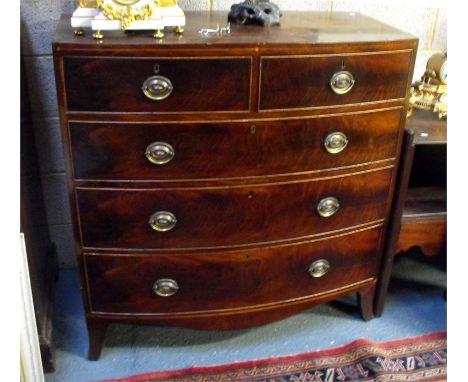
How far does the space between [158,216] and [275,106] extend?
0.38 meters

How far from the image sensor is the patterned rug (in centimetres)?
142

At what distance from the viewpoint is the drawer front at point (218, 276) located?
1.31 metres

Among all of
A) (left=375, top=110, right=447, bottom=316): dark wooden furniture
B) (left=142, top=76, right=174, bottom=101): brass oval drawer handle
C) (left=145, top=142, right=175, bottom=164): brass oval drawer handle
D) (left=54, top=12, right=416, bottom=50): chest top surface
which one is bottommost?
(left=375, top=110, right=447, bottom=316): dark wooden furniture

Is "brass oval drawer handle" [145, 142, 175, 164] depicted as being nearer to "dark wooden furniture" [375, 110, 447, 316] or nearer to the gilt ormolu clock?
the gilt ormolu clock

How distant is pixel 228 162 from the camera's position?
121 cm

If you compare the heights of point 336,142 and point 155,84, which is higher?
point 155,84

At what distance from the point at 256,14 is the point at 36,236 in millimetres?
A: 891

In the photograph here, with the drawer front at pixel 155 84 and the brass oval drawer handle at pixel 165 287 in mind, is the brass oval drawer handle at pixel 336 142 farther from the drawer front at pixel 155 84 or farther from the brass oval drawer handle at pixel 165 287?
the brass oval drawer handle at pixel 165 287

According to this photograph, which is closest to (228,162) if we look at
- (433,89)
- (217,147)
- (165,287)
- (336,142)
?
(217,147)

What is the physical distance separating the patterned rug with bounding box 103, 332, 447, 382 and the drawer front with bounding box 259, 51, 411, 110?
2.43ft

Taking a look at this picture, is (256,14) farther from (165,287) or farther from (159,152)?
(165,287)

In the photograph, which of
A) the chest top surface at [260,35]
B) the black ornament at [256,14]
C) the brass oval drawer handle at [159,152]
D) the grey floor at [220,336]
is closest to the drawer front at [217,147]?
the brass oval drawer handle at [159,152]

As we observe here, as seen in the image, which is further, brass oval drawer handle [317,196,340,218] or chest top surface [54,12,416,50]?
brass oval drawer handle [317,196,340,218]

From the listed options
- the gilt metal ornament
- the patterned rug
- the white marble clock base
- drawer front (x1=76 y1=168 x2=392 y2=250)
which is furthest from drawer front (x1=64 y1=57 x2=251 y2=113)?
the patterned rug
